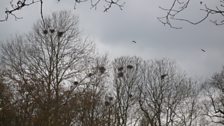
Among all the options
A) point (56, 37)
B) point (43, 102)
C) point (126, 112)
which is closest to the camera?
point (43, 102)

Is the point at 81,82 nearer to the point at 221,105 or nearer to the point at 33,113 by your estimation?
the point at 33,113

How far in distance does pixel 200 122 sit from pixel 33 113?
57.9 ft

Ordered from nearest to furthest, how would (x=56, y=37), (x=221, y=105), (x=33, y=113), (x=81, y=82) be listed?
(x=33, y=113) → (x=81, y=82) → (x=56, y=37) → (x=221, y=105)

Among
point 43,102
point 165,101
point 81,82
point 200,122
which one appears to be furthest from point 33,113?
point 200,122

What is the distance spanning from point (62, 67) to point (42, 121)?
28.4 feet

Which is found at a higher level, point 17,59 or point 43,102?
point 17,59

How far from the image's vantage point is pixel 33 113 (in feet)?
62.4

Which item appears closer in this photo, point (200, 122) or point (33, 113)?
point (33, 113)

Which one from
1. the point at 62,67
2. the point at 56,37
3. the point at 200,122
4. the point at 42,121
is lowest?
the point at 42,121

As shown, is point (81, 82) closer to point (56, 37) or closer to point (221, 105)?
point (56, 37)

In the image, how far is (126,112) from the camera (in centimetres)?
2928

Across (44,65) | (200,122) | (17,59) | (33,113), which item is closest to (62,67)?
(44,65)

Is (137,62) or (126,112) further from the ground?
(137,62)

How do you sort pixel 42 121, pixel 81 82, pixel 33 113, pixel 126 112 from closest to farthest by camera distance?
pixel 42 121, pixel 33 113, pixel 81 82, pixel 126 112
